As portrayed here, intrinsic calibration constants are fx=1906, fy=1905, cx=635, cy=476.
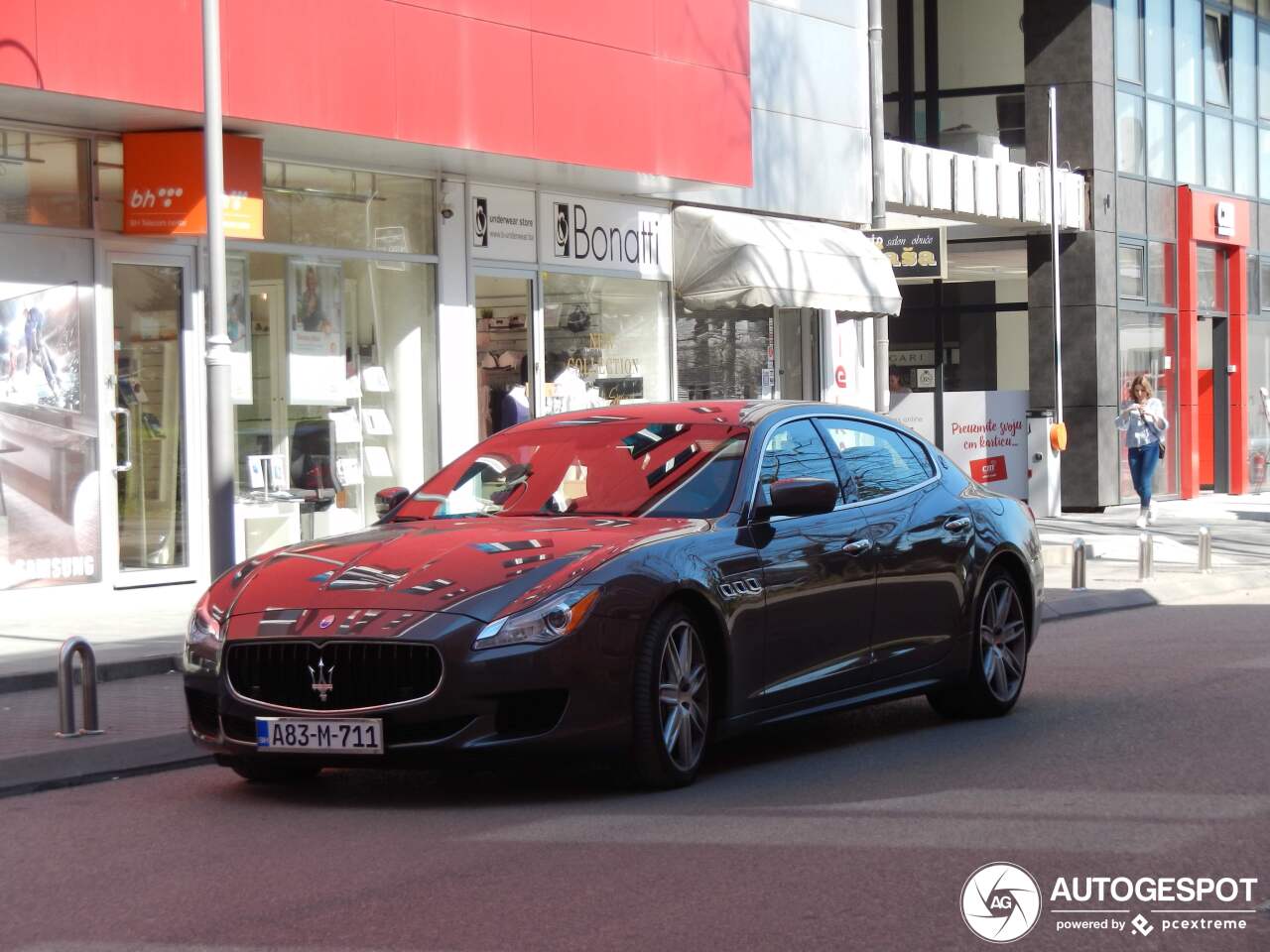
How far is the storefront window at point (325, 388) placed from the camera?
1698cm

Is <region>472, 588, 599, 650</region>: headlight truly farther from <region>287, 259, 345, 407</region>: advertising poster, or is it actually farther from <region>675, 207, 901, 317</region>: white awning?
<region>675, 207, 901, 317</region>: white awning

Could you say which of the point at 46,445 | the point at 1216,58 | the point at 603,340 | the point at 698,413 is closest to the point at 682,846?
the point at 698,413

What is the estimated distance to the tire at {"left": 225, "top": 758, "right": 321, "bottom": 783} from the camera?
7.30 meters

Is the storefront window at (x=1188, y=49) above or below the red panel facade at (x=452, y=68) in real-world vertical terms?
above

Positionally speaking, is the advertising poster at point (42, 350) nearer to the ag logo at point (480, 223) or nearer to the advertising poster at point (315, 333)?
the advertising poster at point (315, 333)

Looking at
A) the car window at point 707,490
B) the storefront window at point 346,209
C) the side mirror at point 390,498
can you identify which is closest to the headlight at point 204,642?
the side mirror at point 390,498

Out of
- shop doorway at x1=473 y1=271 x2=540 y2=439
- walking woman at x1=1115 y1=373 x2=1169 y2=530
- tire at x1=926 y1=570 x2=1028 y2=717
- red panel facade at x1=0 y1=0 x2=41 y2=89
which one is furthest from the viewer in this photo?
walking woman at x1=1115 y1=373 x2=1169 y2=530

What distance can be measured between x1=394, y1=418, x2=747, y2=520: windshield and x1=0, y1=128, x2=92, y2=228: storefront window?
774 cm

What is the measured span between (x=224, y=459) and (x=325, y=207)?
6006mm

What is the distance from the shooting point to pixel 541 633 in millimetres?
6645

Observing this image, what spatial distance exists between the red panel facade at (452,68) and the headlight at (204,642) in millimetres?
7433

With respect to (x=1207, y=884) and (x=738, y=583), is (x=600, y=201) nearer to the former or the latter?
(x=738, y=583)

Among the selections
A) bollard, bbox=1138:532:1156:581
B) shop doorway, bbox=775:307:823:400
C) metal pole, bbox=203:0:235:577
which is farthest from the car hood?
shop doorway, bbox=775:307:823:400

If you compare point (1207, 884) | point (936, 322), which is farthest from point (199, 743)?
point (936, 322)
